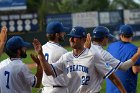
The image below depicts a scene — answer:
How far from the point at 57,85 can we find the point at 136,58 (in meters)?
1.18

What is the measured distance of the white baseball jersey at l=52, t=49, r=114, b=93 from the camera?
5.48m

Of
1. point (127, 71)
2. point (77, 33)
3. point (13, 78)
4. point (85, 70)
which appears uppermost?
point (77, 33)

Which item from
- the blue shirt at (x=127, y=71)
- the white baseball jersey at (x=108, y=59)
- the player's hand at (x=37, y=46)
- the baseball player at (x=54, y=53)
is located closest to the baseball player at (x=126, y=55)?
the blue shirt at (x=127, y=71)

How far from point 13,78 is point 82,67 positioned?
0.87 meters

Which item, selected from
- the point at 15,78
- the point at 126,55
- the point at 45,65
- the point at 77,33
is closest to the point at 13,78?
the point at 15,78

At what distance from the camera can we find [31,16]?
36250mm

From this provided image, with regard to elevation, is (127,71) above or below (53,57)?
below

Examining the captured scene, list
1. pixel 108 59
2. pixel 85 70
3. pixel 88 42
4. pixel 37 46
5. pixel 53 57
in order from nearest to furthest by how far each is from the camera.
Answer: pixel 37 46 → pixel 85 70 → pixel 88 42 → pixel 108 59 → pixel 53 57

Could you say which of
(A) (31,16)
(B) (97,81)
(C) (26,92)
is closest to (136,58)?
(B) (97,81)

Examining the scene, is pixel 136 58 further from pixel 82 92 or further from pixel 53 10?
pixel 53 10

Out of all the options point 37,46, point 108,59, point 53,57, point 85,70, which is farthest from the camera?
point 53,57

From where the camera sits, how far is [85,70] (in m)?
5.48

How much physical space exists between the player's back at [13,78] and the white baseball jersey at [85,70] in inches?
22.3

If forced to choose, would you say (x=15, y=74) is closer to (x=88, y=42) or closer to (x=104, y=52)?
(x=88, y=42)
